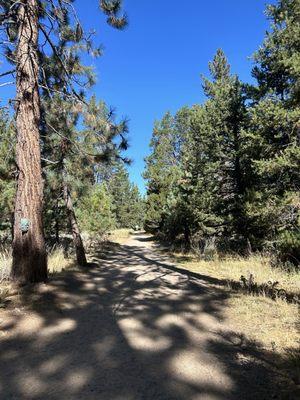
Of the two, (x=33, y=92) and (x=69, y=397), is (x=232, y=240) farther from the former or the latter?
(x=69, y=397)

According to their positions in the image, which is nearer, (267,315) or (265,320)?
(265,320)

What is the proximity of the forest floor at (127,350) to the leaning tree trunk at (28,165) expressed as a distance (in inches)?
21.8

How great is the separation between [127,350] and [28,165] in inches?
177

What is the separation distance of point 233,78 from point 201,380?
45.4 ft

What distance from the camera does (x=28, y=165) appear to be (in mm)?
7293

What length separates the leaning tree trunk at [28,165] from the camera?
700 cm

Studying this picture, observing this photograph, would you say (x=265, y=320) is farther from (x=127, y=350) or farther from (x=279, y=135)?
(x=279, y=135)

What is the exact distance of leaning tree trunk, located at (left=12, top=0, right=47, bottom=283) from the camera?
23.0ft

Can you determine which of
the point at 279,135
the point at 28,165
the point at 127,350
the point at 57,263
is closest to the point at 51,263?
the point at 57,263

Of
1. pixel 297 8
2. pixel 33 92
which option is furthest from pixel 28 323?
pixel 297 8

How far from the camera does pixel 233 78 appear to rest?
15078mm

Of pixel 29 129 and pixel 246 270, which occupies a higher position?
pixel 29 129

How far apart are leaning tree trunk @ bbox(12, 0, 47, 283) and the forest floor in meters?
0.55

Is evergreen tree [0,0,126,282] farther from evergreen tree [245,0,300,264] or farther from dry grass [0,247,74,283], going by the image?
evergreen tree [245,0,300,264]
